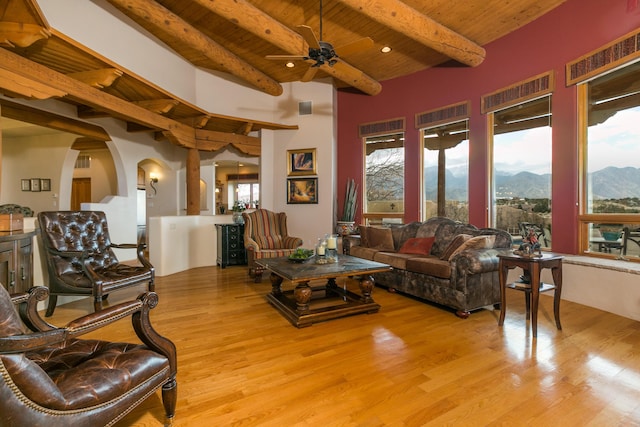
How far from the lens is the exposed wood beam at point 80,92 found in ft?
9.68

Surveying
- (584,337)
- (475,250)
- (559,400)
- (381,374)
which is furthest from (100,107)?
(584,337)

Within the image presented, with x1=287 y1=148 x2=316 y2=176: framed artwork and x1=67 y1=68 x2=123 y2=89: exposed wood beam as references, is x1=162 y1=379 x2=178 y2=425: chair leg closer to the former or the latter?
x1=67 y1=68 x2=123 y2=89: exposed wood beam

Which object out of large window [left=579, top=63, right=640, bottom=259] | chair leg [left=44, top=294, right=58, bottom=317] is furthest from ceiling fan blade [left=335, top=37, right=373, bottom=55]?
chair leg [left=44, top=294, right=58, bottom=317]

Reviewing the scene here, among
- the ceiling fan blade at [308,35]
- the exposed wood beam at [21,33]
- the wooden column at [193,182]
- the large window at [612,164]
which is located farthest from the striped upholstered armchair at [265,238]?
the large window at [612,164]

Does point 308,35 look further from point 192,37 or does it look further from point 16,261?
point 16,261

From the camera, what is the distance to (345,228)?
5797 mm

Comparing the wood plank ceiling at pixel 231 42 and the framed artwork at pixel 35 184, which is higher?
the wood plank ceiling at pixel 231 42

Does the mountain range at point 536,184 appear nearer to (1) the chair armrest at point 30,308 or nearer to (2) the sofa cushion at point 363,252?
(2) the sofa cushion at point 363,252

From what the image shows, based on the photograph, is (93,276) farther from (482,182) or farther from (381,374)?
(482,182)

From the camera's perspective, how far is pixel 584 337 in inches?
103

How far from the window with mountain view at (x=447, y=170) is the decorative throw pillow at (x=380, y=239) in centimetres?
126

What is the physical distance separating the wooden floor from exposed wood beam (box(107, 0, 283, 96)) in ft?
11.7

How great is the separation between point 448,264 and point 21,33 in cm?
455

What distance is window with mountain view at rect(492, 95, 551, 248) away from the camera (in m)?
4.14
